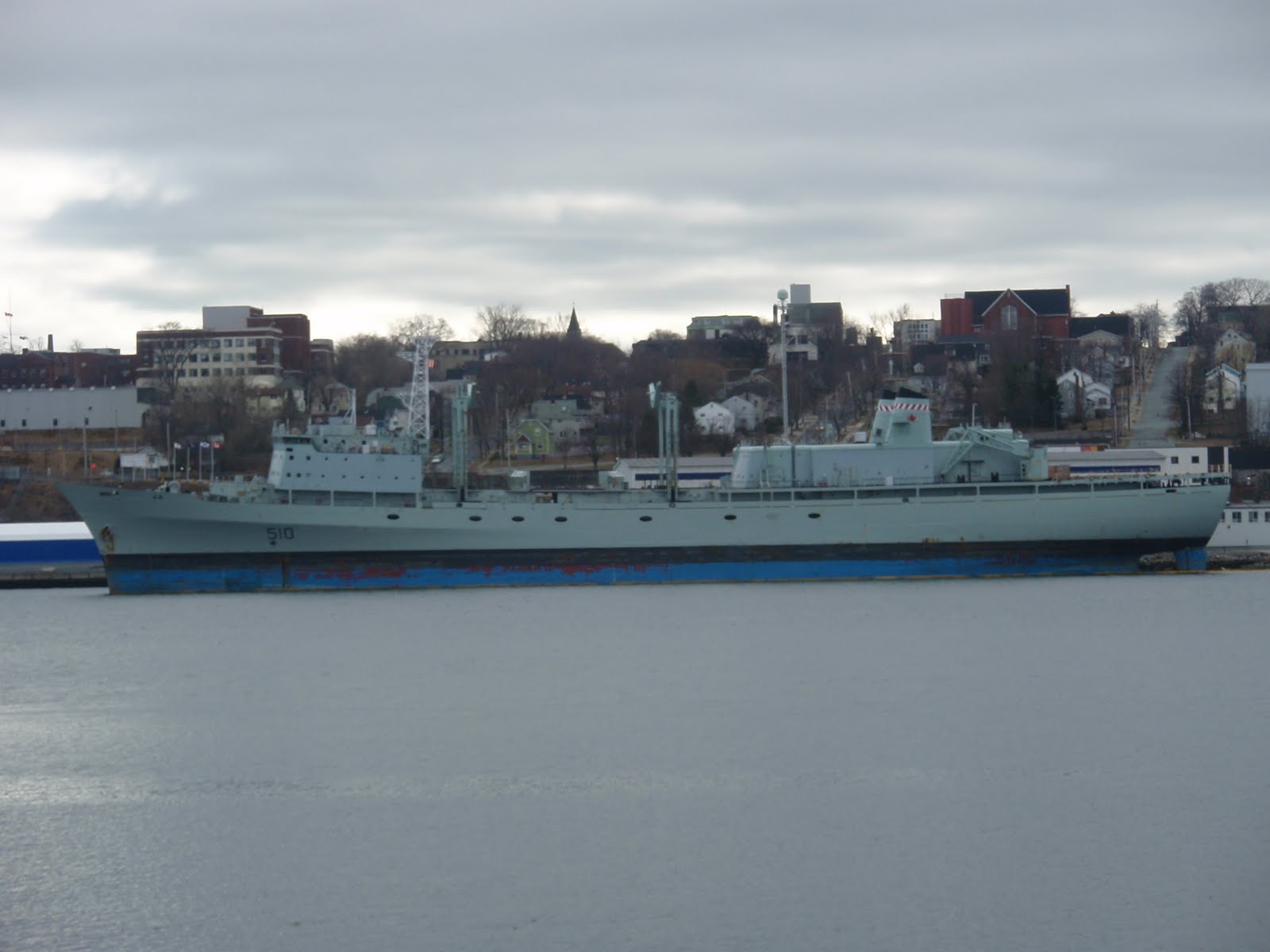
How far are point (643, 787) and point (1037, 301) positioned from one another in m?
90.1

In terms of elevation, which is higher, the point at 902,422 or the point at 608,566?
the point at 902,422

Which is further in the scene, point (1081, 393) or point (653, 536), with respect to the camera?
point (1081, 393)

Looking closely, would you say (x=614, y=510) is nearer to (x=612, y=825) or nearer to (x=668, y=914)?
(x=612, y=825)

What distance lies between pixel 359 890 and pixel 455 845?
1396mm

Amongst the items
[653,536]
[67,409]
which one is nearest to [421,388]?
[653,536]

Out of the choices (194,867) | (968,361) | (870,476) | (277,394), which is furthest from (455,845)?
(968,361)

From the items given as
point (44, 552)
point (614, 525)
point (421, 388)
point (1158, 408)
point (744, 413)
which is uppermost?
point (744, 413)

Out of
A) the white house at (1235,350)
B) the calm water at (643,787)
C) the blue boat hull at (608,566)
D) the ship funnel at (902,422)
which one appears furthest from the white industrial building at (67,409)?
the white house at (1235,350)

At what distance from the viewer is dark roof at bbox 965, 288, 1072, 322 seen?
331 feet

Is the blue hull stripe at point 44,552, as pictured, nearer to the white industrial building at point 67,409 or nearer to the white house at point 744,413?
the white industrial building at point 67,409

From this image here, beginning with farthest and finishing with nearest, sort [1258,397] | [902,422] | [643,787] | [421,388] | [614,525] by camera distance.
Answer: [1258,397] < [421,388] < [902,422] < [614,525] < [643,787]

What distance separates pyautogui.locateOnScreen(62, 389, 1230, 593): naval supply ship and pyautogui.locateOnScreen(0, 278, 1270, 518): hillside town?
14192 mm

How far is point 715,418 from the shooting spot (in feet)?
256

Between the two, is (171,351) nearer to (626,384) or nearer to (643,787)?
(626,384)
